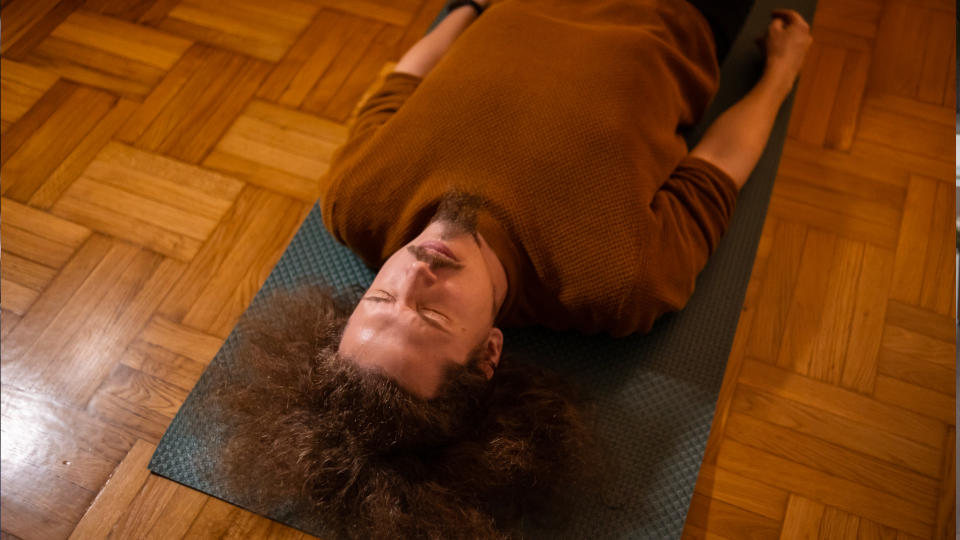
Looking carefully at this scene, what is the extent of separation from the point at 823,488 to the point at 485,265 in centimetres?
72

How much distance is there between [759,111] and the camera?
1.38 meters

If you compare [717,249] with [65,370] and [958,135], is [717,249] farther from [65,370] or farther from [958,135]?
[65,370]

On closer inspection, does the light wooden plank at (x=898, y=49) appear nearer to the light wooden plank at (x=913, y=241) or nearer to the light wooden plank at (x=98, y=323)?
the light wooden plank at (x=913, y=241)

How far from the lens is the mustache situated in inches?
40.3

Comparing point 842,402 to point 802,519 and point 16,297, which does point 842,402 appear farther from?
point 16,297

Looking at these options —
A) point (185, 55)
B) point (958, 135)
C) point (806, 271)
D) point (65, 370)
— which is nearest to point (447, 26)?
point (185, 55)

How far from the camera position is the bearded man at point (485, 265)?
1.02 meters

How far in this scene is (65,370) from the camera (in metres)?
1.36

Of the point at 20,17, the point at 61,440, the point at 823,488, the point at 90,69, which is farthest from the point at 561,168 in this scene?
the point at 20,17

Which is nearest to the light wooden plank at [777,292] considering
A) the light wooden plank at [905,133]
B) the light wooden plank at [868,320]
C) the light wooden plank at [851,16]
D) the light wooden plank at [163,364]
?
the light wooden plank at [868,320]

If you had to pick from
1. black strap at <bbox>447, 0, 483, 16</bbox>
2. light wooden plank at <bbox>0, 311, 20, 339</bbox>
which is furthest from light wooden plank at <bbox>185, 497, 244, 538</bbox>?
black strap at <bbox>447, 0, 483, 16</bbox>

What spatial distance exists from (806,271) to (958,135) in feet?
1.82

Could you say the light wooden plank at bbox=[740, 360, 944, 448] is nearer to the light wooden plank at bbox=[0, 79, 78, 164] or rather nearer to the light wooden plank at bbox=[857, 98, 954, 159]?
the light wooden plank at bbox=[857, 98, 954, 159]

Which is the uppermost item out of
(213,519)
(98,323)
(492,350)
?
(492,350)
